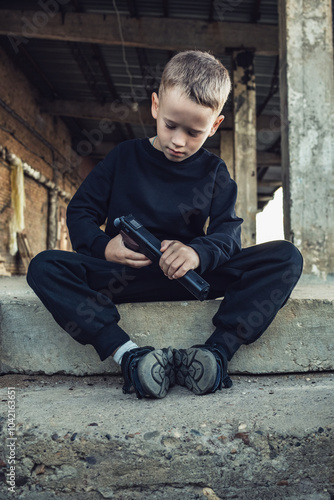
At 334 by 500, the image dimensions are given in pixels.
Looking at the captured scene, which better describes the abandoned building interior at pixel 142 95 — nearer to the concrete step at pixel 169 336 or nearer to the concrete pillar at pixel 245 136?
the concrete pillar at pixel 245 136

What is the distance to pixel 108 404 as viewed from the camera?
1456 mm

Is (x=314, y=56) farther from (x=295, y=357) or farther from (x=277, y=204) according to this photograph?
(x=277, y=204)

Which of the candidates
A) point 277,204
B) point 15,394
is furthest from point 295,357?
point 277,204

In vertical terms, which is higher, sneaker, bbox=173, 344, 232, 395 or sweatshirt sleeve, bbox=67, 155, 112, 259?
sweatshirt sleeve, bbox=67, 155, 112, 259

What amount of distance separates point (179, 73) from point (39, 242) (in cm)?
994

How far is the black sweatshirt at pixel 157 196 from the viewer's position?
1.87 metres

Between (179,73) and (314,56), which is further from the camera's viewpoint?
(314,56)

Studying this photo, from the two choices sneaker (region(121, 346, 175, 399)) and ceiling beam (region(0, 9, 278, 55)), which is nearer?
sneaker (region(121, 346, 175, 399))

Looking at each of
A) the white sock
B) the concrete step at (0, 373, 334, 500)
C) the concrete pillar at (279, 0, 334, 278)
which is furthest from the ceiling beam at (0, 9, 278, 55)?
the concrete step at (0, 373, 334, 500)

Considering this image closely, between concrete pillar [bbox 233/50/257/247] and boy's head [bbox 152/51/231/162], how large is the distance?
4.95 metres

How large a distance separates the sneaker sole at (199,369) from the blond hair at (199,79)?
894 mm

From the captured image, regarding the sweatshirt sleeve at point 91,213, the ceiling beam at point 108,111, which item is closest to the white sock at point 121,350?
the sweatshirt sleeve at point 91,213

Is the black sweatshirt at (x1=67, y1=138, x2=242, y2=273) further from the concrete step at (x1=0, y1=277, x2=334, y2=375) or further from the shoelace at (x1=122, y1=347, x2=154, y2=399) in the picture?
the shoelace at (x1=122, y1=347, x2=154, y2=399)

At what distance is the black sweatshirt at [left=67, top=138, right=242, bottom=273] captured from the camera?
6.13 ft
